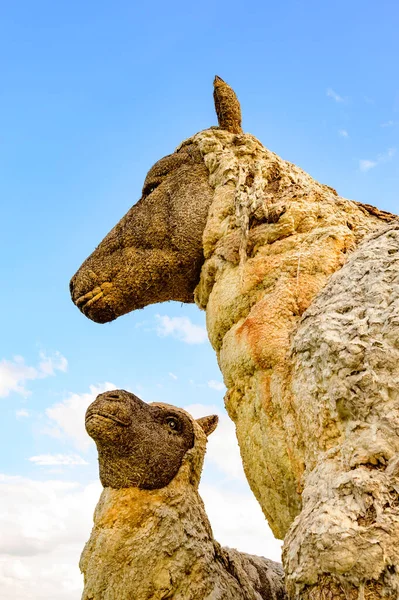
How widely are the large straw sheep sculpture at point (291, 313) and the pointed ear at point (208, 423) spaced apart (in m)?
1.38

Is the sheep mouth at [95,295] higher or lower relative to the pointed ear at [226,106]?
lower

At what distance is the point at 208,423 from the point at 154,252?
189 centimetres

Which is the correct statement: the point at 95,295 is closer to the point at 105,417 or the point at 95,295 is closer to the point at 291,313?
A: the point at 105,417

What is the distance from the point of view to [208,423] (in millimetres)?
5742

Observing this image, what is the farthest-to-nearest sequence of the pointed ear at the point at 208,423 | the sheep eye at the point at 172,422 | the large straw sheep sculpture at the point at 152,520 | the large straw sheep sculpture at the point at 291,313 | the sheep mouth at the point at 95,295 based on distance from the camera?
1. the pointed ear at the point at 208,423
2. the sheep eye at the point at 172,422
3. the sheep mouth at the point at 95,295
4. the large straw sheep sculpture at the point at 152,520
5. the large straw sheep sculpture at the point at 291,313

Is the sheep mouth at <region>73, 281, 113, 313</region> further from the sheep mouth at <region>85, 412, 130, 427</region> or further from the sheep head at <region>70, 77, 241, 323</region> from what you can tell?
the sheep mouth at <region>85, 412, 130, 427</region>

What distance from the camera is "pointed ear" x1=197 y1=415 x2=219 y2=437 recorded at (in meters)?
5.71

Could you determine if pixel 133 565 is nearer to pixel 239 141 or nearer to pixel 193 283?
pixel 193 283

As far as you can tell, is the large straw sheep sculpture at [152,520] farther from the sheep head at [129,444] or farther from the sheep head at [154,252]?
the sheep head at [154,252]

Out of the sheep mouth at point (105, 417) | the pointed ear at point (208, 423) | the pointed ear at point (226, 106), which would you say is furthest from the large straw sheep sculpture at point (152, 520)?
the pointed ear at point (226, 106)

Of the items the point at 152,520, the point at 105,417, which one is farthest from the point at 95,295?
the point at 152,520

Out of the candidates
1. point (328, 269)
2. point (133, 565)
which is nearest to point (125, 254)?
point (328, 269)

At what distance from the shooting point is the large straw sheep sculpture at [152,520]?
14.2ft

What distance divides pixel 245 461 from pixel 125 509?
4.59 ft
